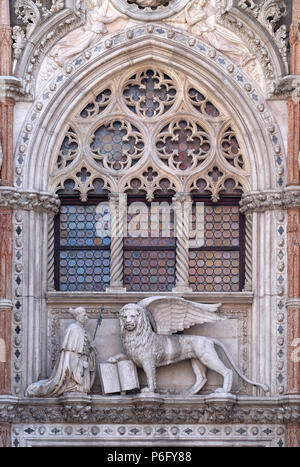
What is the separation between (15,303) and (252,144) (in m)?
4.15

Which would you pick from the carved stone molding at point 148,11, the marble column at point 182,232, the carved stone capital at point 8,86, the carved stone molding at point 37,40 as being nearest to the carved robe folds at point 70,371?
the marble column at point 182,232

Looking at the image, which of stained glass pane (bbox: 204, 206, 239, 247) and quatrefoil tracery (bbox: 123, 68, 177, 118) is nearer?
stained glass pane (bbox: 204, 206, 239, 247)

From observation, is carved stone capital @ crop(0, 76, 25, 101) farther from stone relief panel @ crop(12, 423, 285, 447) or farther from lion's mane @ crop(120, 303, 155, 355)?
stone relief panel @ crop(12, 423, 285, 447)

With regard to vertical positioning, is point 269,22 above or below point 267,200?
above

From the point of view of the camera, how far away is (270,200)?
28766 millimetres

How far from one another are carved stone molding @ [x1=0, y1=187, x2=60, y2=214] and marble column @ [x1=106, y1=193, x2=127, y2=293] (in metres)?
0.84

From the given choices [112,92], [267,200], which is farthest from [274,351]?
[112,92]

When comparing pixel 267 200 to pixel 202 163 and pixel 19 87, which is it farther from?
pixel 19 87

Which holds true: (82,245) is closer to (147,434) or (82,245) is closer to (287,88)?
(147,434)

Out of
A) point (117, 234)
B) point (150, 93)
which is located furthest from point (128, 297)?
point (150, 93)

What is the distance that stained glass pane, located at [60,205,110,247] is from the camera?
2928 cm

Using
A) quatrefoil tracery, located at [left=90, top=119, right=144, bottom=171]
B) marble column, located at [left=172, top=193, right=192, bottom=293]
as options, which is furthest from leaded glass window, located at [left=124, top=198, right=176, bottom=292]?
quatrefoil tracery, located at [left=90, top=119, right=144, bottom=171]

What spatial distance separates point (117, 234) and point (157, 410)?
275 centimetres

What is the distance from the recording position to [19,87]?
28.9m
